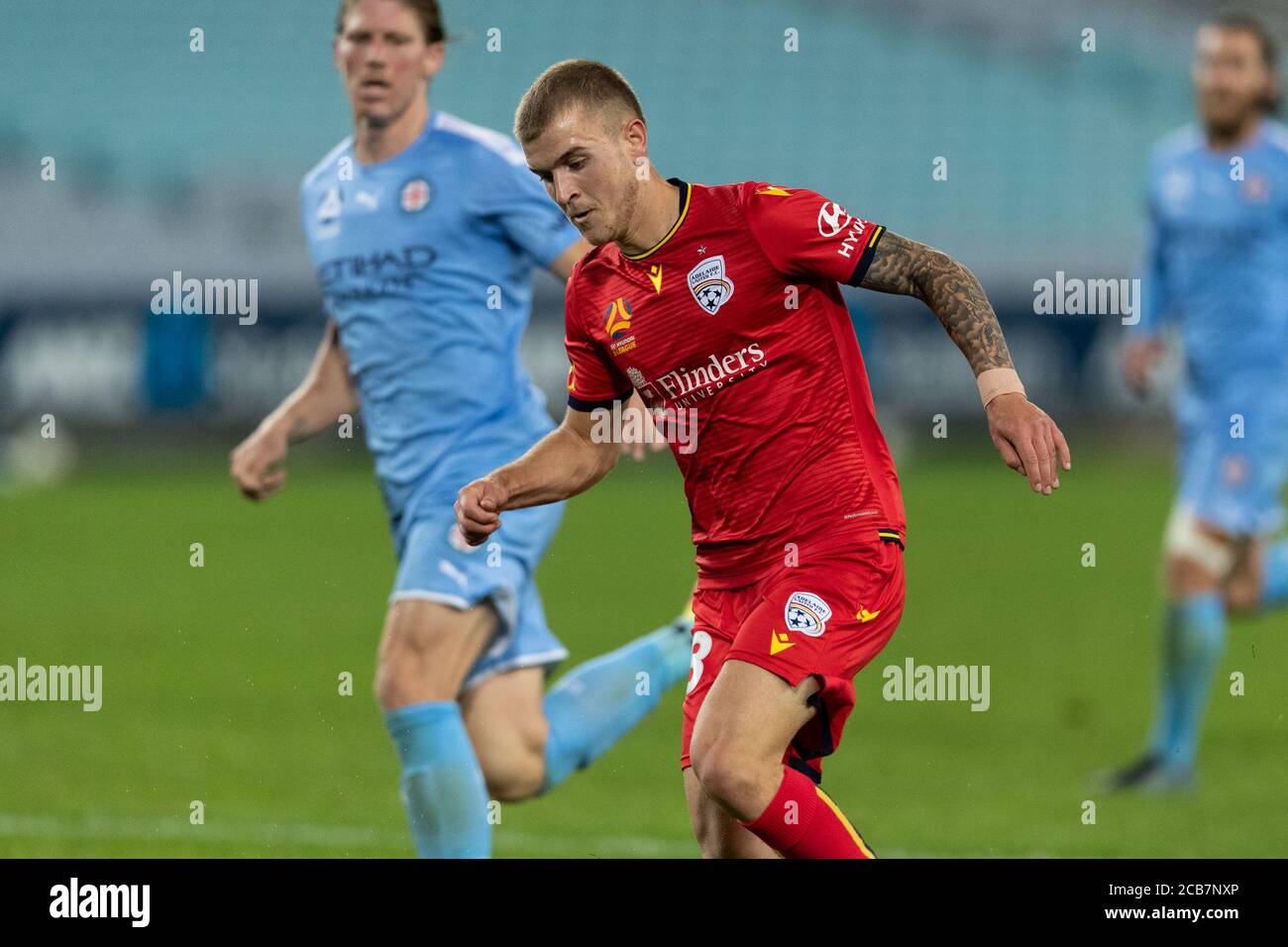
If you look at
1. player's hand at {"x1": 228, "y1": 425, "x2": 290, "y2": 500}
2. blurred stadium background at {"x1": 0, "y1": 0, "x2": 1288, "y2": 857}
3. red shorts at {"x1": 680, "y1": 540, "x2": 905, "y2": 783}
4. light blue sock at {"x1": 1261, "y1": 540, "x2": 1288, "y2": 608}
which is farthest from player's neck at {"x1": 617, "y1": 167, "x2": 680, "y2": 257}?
light blue sock at {"x1": 1261, "y1": 540, "x2": 1288, "y2": 608}

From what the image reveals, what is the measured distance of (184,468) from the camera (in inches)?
778

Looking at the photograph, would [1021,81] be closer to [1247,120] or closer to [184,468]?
[184,468]

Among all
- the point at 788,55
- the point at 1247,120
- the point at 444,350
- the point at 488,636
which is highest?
the point at 788,55

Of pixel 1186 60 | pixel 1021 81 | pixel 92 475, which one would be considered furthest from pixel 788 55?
pixel 92 475

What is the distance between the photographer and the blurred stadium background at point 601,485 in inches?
279

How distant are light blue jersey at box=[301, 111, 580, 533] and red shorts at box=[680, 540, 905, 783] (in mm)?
1243

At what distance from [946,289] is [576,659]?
244 inches

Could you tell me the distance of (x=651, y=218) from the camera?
163 inches

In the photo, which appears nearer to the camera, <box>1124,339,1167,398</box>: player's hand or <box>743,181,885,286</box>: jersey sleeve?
<box>743,181,885,286</box>: jersey sleeve

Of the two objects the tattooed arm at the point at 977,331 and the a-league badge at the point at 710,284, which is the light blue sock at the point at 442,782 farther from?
the tattooed arm at the point at 977,331

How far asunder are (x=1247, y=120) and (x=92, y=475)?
551 inches

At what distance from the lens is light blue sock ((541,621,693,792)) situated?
18.0ft

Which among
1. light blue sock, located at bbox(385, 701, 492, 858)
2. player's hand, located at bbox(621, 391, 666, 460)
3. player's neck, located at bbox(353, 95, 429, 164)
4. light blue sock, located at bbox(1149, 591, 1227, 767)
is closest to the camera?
player's hand, located at bbox(621, 391, 666, 460)
